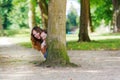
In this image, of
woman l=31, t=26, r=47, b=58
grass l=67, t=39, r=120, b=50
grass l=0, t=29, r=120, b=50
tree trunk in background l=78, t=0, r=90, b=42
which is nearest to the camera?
woman l=31, t=26, r=47, b=58

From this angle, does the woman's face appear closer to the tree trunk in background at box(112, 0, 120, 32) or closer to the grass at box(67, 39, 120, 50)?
the grass at box(67, 39, 120, 50)

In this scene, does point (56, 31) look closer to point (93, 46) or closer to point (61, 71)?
point (61, 71)

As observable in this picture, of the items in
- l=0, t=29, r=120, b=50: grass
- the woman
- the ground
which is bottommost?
l=0, t=29, r=120, b=50: grass

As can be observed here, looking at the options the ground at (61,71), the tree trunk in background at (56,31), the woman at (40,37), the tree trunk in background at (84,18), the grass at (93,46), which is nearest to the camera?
the ground at (61,71)

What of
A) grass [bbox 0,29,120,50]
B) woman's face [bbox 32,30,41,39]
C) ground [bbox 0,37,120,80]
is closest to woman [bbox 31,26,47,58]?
woman's face [bbox 32,30,41,39]

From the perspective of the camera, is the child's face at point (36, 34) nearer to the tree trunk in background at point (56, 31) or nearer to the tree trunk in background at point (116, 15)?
the tree trunk in background at point (56, 31)

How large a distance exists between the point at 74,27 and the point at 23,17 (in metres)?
28.8

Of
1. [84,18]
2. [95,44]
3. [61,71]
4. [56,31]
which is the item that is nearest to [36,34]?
[56,31]

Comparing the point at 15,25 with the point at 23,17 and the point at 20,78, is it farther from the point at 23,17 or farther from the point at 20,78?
the point at 20,78

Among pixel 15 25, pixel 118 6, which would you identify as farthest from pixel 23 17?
pixel 118 6

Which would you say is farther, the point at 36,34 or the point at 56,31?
the point at 36,34

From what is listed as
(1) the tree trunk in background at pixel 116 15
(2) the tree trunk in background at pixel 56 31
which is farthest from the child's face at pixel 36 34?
(1) the tree trunk in background at pixel 116 15

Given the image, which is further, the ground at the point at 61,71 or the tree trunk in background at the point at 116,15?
the tree trunk in background at the point at 116,15

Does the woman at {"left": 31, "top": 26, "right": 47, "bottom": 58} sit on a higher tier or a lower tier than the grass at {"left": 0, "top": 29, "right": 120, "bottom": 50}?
higher
